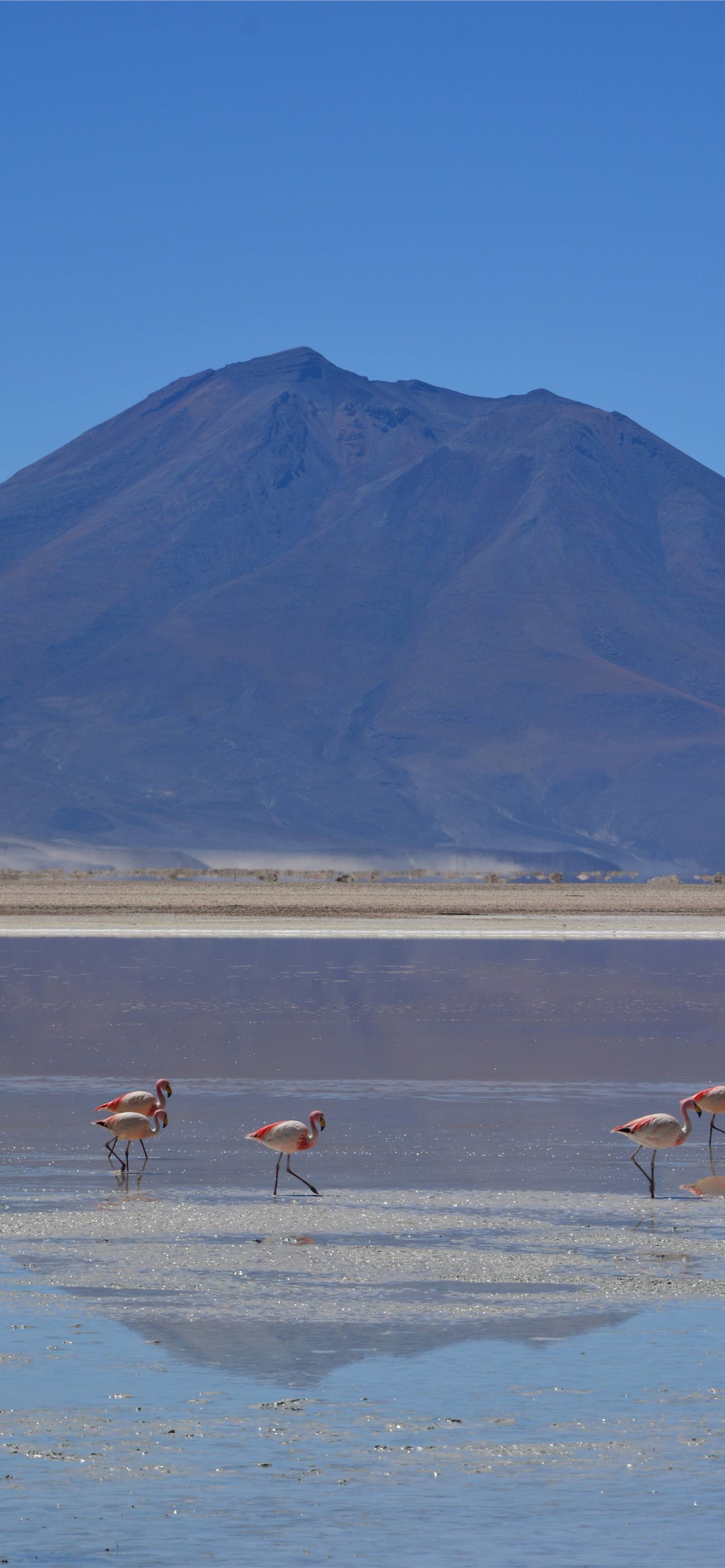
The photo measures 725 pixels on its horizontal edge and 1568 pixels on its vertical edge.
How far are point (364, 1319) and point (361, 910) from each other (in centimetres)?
4534

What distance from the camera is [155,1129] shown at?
12938mm

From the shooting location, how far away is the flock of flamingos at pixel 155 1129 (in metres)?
12.1

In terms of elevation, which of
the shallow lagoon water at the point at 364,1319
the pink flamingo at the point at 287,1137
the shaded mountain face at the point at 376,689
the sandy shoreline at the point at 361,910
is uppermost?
the shaded mountain face at the point at 376,689

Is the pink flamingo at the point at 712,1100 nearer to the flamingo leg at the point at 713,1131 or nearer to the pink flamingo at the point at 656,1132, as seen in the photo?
the flamingo leg at the point at 713,1131

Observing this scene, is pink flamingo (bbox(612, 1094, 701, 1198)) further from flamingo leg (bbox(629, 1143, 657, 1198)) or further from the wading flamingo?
the wading flamingo

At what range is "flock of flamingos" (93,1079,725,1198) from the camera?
477 inches

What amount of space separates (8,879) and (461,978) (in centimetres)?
5701

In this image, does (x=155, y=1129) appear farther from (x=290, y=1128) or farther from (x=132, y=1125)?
(x=290, y=1128)

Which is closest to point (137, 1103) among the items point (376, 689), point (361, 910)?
point (361, 910)

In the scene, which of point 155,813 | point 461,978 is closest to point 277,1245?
point 461,978

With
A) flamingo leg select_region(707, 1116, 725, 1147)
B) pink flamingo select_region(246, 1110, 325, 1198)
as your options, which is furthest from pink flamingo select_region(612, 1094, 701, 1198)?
flamingo leg select_region(707, 1116, 725, 1147)

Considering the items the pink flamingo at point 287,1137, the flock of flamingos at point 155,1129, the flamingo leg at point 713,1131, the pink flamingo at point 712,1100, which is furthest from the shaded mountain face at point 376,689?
the pink flamingo at point 287,1137

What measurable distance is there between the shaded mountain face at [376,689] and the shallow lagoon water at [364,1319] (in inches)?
A: 4590

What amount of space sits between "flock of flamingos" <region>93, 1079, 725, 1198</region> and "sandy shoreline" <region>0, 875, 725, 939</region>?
28.2 meters
